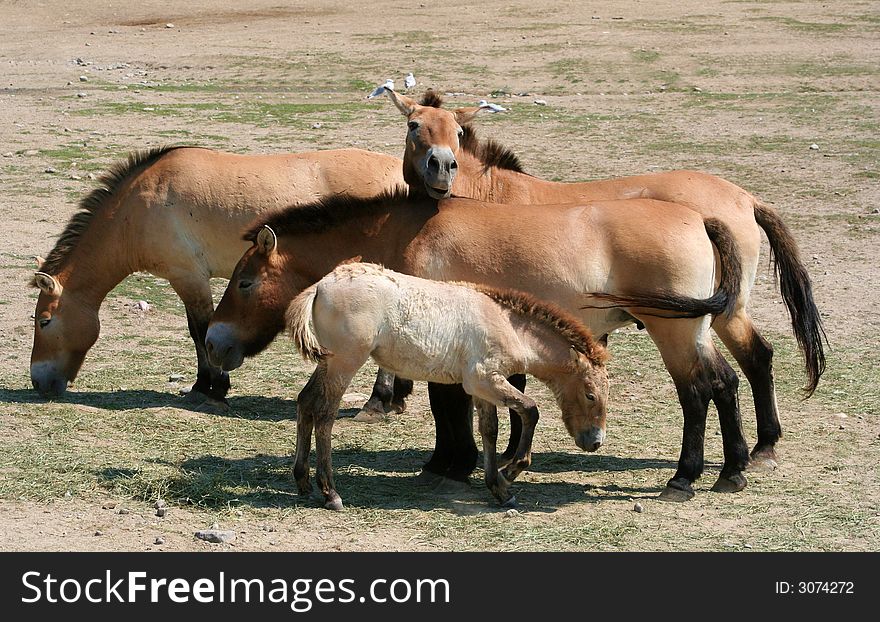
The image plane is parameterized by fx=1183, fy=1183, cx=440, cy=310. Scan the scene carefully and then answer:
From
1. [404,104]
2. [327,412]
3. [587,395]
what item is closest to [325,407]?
[327,412]

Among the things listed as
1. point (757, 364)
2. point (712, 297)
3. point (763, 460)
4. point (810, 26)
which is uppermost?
point (810, 26)

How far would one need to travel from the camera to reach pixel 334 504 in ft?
21.9

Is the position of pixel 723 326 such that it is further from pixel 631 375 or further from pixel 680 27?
pixel 680 27

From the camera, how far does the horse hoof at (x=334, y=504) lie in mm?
6680

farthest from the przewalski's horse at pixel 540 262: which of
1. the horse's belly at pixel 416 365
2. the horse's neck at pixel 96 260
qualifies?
the horse's neck at pixel 96 260

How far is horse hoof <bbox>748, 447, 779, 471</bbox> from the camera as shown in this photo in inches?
306

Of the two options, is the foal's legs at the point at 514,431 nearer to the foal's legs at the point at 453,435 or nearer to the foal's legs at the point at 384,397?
the foal's legs at the point at 453,435

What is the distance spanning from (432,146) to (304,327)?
6.89 ft

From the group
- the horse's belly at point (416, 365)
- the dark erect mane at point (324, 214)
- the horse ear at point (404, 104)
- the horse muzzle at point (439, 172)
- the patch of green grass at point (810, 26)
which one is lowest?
the horse's belly at point (416, 365)

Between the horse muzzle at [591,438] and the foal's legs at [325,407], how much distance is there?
1373 millimetres

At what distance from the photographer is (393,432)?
8562mm

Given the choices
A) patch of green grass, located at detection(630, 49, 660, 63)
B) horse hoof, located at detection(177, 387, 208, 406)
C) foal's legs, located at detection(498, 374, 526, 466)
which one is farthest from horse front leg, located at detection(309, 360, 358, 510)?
patch of green grass, located at detection(630, 49, 660, 63)

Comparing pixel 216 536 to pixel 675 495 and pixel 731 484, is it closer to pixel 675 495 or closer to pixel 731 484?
pixel 675 495

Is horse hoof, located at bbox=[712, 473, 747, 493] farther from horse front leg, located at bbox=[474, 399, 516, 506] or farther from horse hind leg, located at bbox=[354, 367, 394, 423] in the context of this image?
horse hind leg, located at bbox=[354, 367, 394, 423]
